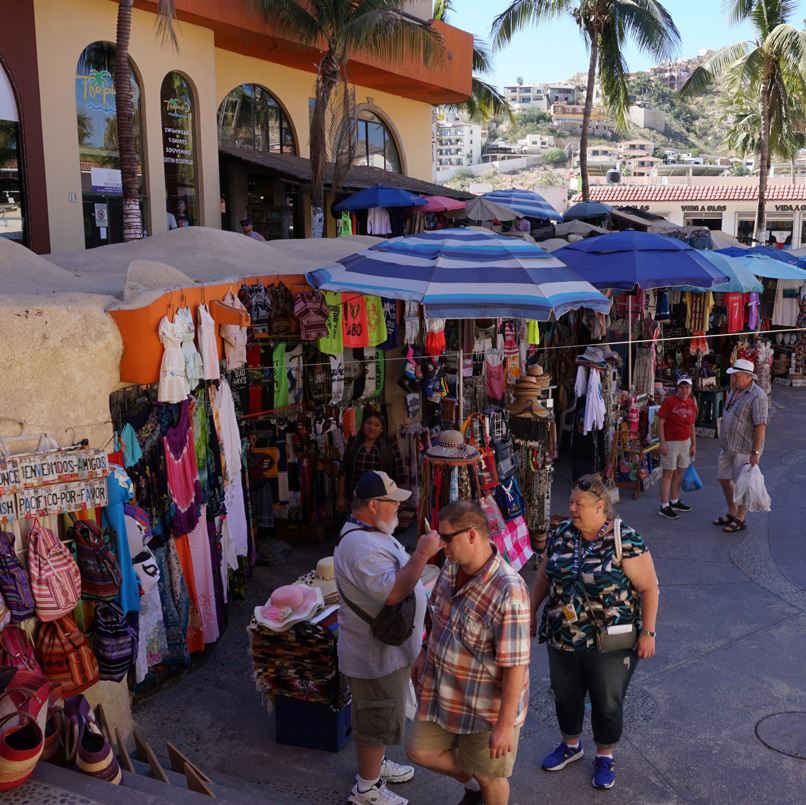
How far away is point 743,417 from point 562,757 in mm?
5128

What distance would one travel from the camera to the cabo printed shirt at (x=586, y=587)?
4.55 m

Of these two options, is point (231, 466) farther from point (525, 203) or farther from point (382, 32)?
point (525, 203)

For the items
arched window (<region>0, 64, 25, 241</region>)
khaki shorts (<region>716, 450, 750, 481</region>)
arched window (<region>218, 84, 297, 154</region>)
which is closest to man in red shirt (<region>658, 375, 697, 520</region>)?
khaki shorts (<region>716, 450, 750, 481</region>)

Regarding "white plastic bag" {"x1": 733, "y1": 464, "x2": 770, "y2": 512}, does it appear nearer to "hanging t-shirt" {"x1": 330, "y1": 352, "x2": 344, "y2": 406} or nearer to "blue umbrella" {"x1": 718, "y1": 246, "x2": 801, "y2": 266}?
"hanging t-shirt" {"x1": 330, "y1": 352, "x2": 344, "y2": 406}

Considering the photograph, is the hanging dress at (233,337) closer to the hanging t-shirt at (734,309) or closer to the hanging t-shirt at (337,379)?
the hanging t-shirt at (337,379)

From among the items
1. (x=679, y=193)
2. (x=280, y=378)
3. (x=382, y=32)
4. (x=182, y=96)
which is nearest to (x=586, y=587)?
(x=280, y=378)

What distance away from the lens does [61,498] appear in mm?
4719

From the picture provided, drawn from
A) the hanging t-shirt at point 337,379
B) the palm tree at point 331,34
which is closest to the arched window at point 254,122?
the palm tree at point 331,34

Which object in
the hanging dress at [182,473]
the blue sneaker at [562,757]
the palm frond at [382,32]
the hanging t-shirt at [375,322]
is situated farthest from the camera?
the palm frond at [382,32]

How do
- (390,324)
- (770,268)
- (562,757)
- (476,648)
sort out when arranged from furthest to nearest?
(770,268)
(390,324)
(562,757)
(476,648)

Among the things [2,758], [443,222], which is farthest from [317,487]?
[443,222]

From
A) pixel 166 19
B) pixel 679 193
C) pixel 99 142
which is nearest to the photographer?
pixel 166 19

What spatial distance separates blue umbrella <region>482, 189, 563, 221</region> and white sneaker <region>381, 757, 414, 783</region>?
15.4 meters

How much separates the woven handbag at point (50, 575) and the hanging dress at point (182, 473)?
1316 mm
